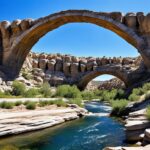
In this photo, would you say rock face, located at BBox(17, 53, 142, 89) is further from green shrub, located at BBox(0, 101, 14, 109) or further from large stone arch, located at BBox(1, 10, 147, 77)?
green shrub, located at BBox(0, 101, 14, 109)

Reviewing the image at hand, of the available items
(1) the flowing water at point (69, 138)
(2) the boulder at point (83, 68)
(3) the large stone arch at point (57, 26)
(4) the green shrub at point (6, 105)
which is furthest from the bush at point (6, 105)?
(2) the boulder at point (83, 68)

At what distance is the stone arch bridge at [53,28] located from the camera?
34.9 m

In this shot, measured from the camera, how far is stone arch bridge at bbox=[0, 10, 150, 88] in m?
34.9

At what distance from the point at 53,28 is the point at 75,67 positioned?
22073 mm

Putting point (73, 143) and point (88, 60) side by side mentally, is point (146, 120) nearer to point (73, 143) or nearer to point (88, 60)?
point (73, 143)

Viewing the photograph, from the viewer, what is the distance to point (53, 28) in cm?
4069

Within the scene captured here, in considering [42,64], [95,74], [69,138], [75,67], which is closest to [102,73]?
[95,74]

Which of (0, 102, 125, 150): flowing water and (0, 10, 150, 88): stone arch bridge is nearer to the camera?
(0, 102, 125, 150): flowing water

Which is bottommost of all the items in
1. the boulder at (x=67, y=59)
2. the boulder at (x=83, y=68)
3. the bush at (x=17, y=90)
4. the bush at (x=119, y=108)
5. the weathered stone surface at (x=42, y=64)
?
the bush at (x=119, y=108)

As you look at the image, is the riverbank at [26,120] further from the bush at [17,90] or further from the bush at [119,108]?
the bush at [17,90]

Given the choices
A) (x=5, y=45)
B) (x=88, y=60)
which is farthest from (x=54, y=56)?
(x=5, y=45)

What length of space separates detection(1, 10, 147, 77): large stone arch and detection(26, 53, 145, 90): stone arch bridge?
1399 centimetres

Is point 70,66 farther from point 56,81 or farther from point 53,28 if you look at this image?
point 53,28

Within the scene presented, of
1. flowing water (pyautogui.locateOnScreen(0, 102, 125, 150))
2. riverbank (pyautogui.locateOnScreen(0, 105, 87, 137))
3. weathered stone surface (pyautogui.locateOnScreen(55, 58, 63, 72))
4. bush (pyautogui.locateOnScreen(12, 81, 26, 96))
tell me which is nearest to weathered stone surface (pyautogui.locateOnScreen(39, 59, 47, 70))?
weathered stone surface (pyautogui.locateOnScreen(55, 58, 63, 72))
